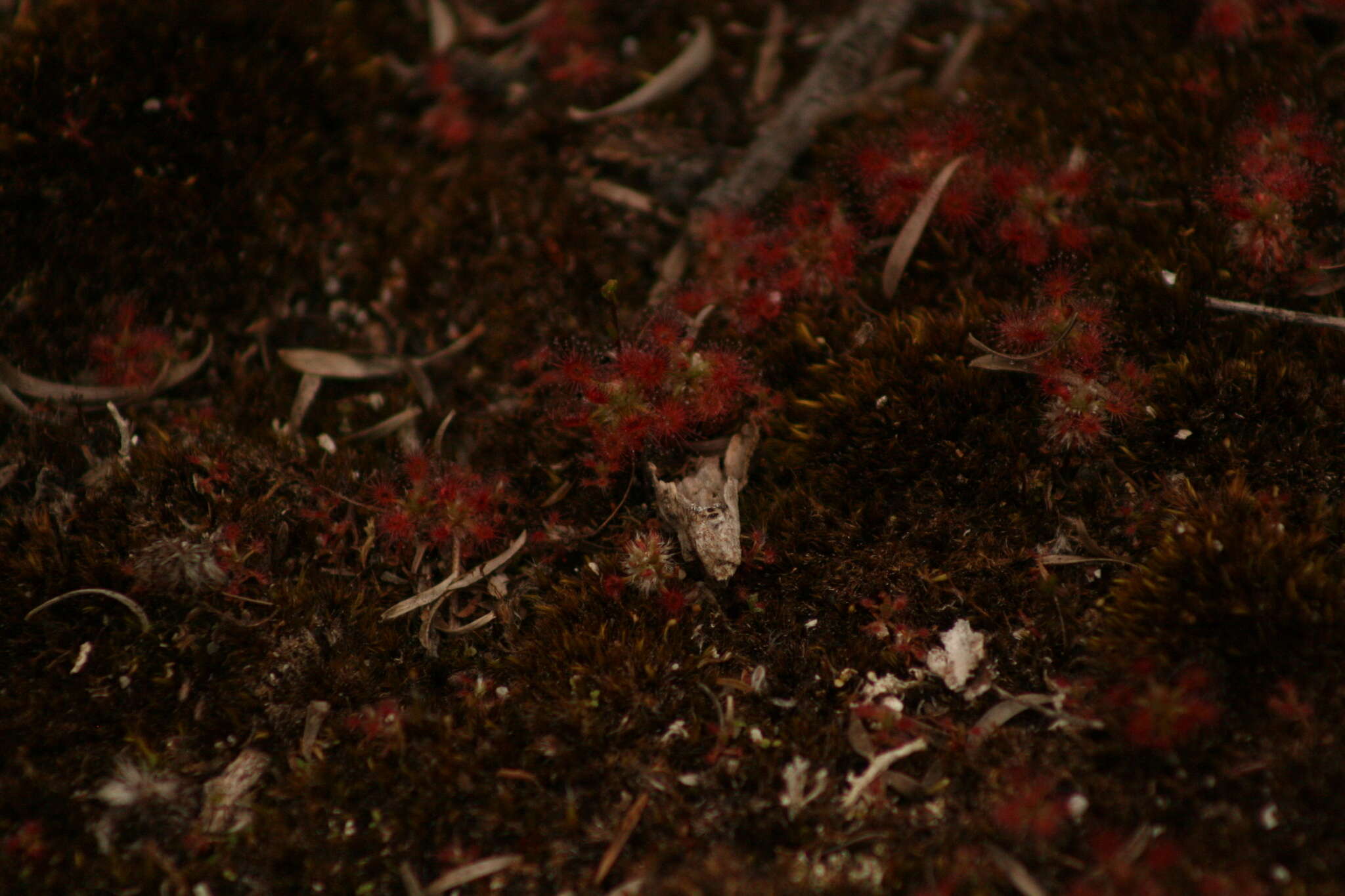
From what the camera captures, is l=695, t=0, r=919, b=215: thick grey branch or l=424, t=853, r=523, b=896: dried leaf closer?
l=424, t=853, r=523, b=896: dried leaf

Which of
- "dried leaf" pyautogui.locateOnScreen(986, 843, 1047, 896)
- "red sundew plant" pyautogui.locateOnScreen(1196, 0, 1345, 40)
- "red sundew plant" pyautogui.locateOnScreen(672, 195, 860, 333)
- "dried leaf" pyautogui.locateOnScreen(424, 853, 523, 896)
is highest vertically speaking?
"red sundew plant" pyautogui.locateOnScreen(1196, 0, 1345, 40)

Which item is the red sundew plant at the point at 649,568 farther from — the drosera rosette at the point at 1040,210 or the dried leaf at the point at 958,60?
the dried leaf at the point at 958,60

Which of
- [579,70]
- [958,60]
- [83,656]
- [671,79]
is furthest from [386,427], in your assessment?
[958,60]

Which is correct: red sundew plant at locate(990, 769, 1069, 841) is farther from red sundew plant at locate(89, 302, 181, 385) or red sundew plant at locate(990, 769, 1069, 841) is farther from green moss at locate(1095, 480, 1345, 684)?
red sundew plant at locate(89, 302, 181, 385)

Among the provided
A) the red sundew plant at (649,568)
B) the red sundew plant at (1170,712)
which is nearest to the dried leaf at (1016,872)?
the red sundew plant at (1170,712)

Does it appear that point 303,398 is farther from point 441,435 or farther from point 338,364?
point 441,435

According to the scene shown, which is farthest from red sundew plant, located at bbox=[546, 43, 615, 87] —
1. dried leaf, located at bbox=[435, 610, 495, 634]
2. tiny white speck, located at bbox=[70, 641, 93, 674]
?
tiny white speck, located at bbox=[70, 641, 93, 674]

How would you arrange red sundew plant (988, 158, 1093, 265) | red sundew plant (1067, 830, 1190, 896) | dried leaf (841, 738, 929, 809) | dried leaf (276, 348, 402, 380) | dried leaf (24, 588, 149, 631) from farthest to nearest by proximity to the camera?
dried leaf (276, 348, 402, 380) → red sundew plant (988, 158, 1093, 265) → dried leaf (24, 588, 149, 631) → dried leaf (841, 738, 929, 809) → red sundew plant (1067, 830, 1190, 896)
